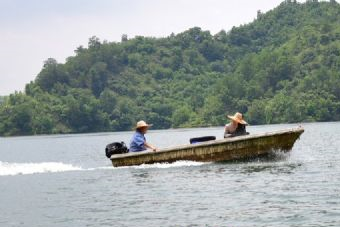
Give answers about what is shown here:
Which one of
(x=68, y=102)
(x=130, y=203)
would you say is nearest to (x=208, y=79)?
(x=68, y=102)

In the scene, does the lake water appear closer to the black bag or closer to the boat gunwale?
the boat gunwale

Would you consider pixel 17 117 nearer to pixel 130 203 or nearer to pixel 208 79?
pixel 208 79

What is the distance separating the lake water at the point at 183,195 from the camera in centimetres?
1892

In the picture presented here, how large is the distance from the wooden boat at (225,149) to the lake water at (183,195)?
1.01 feet

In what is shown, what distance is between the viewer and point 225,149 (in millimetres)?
31000

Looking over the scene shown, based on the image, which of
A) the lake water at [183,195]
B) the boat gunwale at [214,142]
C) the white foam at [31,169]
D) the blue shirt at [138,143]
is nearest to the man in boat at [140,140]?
the blue shirt at [138,143]

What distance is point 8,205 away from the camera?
2341cm

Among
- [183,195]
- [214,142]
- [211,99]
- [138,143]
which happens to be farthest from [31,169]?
[211,99]

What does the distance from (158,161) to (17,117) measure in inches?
5590

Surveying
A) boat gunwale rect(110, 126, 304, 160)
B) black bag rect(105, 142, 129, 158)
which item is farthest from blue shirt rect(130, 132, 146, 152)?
black bag rect(105, 142, 129, 158)

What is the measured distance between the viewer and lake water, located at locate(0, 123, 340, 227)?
62.1 feet

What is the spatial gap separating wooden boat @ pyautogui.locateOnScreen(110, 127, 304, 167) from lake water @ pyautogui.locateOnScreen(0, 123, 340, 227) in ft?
1.01

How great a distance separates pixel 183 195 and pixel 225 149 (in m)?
8.23

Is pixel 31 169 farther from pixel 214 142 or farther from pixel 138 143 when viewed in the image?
pixel 214 142
